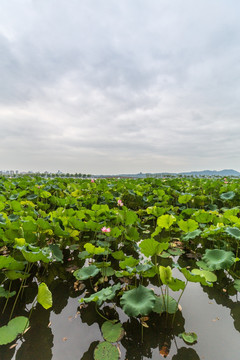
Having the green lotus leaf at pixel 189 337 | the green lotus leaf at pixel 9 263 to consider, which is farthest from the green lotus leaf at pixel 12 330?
the green lotus leaf at pixel 189 337

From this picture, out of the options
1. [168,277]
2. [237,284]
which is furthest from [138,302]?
[237,284]

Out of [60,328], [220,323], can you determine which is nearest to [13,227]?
[60,328]

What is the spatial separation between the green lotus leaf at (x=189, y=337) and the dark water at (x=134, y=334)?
0.09 ft

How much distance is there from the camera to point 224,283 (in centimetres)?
235

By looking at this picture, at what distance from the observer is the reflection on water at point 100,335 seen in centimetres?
142

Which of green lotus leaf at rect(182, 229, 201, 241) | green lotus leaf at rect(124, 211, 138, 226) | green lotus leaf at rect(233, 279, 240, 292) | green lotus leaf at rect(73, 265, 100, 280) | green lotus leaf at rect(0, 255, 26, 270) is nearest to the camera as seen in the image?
green lotus leaf at rect(0, 255, 26, 270)

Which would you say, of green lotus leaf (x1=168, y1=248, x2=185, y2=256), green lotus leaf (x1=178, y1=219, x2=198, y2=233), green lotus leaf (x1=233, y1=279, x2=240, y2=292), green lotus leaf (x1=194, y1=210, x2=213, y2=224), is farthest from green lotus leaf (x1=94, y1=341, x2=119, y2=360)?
green lotus leaf (x1=194, y1=210, x2=213, y2=224)

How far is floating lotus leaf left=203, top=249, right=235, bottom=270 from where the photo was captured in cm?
198

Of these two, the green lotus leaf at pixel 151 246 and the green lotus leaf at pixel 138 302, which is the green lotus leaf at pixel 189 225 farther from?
the green lotus leaf at pixel 138 302

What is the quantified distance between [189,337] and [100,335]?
2.24 feet

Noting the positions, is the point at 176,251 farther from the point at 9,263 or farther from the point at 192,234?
the point at 9,263

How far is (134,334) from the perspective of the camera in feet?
5.16

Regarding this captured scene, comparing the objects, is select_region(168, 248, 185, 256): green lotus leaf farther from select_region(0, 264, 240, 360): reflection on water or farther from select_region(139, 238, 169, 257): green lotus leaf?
select_region(139, 238, 169, 257): green lotus leaf

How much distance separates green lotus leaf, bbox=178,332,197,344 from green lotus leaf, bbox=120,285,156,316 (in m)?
0.42
